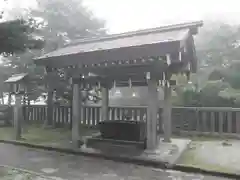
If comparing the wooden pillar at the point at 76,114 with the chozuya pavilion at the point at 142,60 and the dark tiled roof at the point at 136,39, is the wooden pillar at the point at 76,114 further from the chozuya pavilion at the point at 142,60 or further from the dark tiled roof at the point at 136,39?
the dark tiled roof at the point at 136,39

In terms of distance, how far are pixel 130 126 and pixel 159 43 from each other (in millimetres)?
2544

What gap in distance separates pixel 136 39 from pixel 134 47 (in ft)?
3.28

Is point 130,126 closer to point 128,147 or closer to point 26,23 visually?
point 128,147

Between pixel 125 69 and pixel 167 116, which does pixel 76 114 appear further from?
pixel 167 116

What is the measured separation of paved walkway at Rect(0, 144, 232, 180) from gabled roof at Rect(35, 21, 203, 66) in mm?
2451

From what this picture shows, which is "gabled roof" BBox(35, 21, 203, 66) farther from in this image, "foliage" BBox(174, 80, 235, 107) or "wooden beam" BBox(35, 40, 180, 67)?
"foliage" BBox(174, 80, 235, 107)

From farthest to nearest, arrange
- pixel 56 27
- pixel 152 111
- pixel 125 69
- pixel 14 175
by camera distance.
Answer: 1. pixel 56 27
2. pixel 125 69
3. pixel 152 111
4. pixel 14 175

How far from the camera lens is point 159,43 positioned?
4.97 m

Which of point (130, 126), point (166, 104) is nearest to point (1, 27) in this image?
point (130, 126)

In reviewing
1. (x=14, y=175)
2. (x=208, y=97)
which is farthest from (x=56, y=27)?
(x=14, y=175)

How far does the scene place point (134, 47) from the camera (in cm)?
528

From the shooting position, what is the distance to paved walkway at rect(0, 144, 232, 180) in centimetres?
457

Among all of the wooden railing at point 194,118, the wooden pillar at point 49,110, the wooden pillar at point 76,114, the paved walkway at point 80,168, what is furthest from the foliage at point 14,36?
the wooden pillar at point 49,110

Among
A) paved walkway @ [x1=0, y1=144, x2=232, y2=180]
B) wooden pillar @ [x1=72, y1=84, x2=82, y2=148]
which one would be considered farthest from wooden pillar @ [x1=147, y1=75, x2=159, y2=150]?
wooden pillar @ [x1=72, y1=84, x2=82, y2=148]
